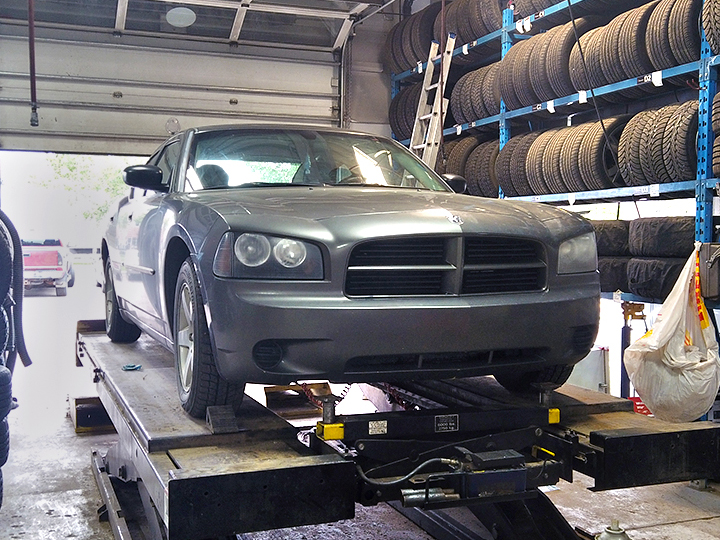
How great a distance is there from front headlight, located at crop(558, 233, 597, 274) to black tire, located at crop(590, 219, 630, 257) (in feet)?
10.2

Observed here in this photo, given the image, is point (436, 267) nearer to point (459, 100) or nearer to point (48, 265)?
point (459, 100)

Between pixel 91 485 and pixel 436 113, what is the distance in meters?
5.61

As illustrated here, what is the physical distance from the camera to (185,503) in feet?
7.33

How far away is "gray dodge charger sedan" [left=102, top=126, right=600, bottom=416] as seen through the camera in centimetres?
257

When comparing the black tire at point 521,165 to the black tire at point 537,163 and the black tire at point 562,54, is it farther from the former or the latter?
the black tire at point 562,54

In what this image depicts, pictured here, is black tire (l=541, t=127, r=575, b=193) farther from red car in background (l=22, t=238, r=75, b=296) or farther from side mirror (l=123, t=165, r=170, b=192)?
red car in background (l=22, t=238, r=75, b=296)

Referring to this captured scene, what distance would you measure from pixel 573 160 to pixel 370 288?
431 centimetres

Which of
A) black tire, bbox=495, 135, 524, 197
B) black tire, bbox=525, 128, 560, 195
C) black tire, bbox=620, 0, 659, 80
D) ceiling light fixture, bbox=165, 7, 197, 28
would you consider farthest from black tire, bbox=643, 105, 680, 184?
ceiling light fixture, bbox=165, 7, 197, 28

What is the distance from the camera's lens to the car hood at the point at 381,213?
8.71 ft

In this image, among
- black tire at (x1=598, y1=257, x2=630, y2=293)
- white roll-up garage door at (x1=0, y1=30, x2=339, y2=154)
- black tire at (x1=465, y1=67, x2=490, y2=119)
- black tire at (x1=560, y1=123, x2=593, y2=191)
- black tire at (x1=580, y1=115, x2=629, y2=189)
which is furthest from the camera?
white roll-up garage door at (x1=0, y1=30, x2=339, y2=154)

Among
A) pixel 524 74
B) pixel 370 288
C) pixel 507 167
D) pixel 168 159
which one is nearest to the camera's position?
pixel 370 288

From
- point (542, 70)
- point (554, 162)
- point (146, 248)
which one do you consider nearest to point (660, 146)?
point (554, 162)

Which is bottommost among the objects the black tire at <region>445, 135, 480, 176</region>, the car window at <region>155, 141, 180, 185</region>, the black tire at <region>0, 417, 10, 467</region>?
the black tire at <region>0, 417, 10, 467</region>

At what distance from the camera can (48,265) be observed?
997 cm
